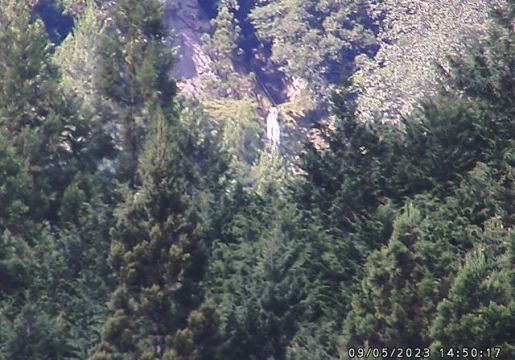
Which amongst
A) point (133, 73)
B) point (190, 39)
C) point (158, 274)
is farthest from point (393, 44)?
point (158, 274)

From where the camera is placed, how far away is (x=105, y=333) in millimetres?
19156

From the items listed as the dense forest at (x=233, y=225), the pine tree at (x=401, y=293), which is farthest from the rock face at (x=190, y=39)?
the pine tree at (x=401, y=293)

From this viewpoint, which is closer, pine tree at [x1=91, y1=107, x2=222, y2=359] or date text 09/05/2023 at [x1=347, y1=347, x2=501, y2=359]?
date text 09/05/2023 at [x1=347, y1=347, x2=501, y2=359]

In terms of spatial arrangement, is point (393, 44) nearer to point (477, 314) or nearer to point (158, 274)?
point (158, 274)

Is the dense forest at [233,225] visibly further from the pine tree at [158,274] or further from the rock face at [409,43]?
the rock face at [409,43]

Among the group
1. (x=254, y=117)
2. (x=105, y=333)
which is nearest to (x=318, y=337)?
(x=105, y=333)

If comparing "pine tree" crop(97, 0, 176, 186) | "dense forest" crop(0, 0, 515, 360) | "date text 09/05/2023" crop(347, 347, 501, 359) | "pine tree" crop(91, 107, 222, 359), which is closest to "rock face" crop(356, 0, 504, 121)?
"pine tree" crop(97, 0, 176, 186)

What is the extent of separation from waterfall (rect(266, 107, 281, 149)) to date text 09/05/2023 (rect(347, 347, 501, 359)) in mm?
40609

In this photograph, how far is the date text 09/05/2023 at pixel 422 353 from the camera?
630 inches

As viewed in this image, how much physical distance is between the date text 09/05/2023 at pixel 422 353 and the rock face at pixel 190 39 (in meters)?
49.0

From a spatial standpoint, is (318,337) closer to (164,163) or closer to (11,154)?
(164,163)

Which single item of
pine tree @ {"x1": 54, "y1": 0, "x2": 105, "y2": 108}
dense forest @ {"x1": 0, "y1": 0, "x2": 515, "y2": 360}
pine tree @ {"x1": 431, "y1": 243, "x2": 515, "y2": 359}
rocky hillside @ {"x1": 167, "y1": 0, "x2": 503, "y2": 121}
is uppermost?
pine tree @ {"x1": 431, "y1": 243, "x2": 515, "y2": 359}

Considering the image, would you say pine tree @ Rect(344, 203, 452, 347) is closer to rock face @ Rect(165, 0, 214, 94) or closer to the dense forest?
the dense forest

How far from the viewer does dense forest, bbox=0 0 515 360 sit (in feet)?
57.9
